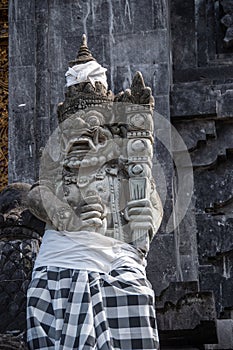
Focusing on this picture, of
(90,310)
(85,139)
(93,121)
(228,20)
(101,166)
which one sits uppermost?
(228,20)

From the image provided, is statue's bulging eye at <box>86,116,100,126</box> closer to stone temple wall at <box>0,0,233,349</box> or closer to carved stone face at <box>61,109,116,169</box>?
carved stone face at <box>61,109,116,169</box>

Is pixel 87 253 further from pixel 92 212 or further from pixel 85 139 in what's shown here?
pixel 85 139

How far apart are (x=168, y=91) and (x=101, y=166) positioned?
97.6 inches

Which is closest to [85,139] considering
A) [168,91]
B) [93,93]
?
[93,93]

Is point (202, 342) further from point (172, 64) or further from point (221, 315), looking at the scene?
point (172, 64)

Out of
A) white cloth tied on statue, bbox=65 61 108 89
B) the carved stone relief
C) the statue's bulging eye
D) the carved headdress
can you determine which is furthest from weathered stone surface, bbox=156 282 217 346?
the carved stone relief

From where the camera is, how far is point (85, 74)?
893 cm

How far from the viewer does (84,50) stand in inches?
361

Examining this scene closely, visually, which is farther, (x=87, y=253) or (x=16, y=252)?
(x=16, y=252)

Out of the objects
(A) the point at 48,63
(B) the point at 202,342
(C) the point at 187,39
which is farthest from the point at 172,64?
(B) the point at 202,342

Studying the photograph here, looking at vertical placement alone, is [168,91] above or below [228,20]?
below

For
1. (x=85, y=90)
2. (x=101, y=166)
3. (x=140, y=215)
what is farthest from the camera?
(x=85, y=90)

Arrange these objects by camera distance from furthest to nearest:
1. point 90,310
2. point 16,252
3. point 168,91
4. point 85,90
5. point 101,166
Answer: point 168,91, point 16,252, point 85,90, point 101,166, point 90,310

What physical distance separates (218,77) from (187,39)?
478 mm
